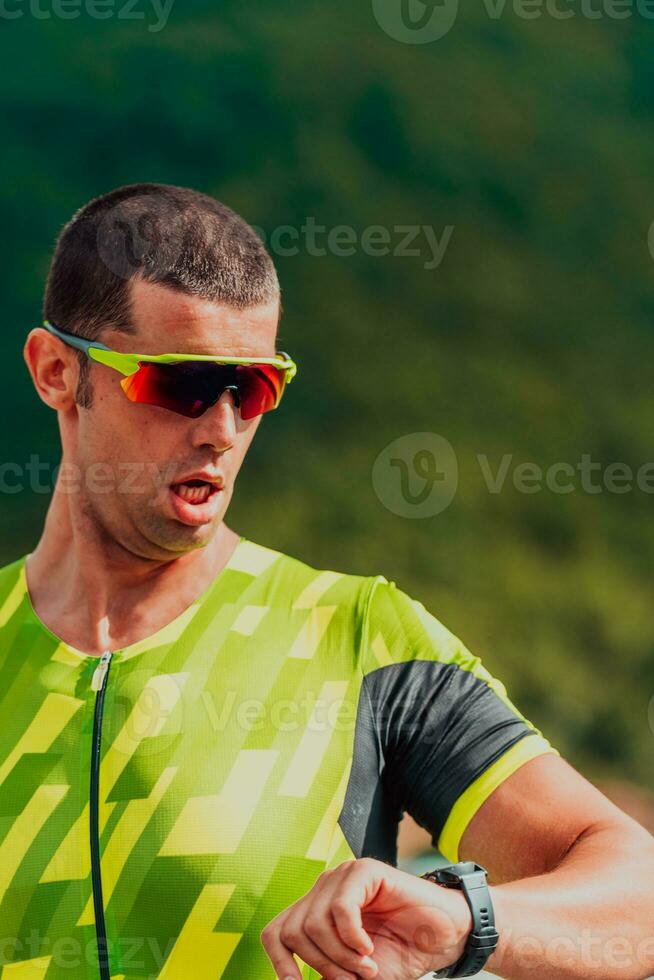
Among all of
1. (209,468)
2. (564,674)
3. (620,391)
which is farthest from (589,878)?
(620,391)

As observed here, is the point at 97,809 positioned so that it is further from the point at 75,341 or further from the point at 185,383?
the point at 75,341

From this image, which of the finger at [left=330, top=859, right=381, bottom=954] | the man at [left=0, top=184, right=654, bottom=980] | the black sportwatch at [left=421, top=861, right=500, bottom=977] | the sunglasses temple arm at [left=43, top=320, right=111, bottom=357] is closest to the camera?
the finger at [left=330, top=859, right=381, bottom=954]

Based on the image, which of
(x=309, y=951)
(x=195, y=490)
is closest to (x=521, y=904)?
(x=309, y=951)

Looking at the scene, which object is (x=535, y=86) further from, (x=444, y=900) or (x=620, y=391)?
(x=444, y=900)

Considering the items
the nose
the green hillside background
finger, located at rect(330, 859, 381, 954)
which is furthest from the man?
the green hillside background

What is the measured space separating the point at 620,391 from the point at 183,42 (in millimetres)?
4241

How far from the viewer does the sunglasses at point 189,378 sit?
7.93 feet

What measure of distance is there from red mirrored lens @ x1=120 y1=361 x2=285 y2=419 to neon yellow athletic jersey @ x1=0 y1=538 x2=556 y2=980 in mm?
408

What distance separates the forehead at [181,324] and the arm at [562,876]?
95 cm

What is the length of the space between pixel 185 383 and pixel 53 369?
40 cm

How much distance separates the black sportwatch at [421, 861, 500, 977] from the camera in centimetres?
192

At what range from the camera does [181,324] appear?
2.44m

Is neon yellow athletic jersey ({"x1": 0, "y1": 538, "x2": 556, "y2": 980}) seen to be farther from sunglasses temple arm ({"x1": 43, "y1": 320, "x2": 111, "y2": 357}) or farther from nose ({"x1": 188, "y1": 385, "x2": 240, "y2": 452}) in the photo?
sunglasses temple arm ({"x1": 43, "y1": 320, "x2": 111, "y2": 357})

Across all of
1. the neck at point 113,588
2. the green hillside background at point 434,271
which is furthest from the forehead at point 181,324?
the green hillside background at point 434,271
